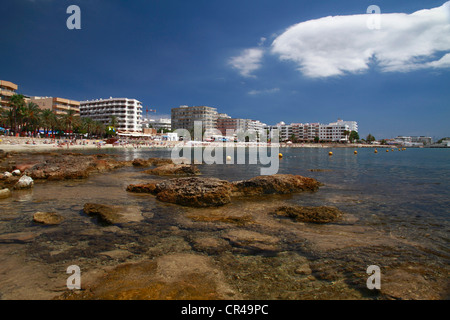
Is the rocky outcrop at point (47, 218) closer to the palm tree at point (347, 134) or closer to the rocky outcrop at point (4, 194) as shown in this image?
the rocky outcrop at point (4, 194)

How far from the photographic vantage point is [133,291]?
3.49 meters

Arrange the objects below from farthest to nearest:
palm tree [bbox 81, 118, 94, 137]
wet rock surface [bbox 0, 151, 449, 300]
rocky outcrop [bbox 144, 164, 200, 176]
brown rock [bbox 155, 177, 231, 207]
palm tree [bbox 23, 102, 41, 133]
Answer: palm tree [bbox 81, 118, 94, 137]
palm tree [bbox 23, 102, 41, 133]
rocky outcrop [bbox 144, 164, 200, 176]
brown rock [bbox 155, 177, 231, 207]
wet rock surface [bbox 0, 151, 449, 300]

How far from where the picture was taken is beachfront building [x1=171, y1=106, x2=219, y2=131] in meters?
157

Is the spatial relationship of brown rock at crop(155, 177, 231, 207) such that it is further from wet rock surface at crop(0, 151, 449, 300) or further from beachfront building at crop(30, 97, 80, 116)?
beachfront building at crop(30, 97, 80, 116)

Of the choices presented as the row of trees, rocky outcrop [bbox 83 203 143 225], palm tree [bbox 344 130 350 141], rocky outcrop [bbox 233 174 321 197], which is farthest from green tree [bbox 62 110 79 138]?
palm tree [bbox 344 130 350 141]

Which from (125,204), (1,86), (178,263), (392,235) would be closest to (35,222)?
(125,204)

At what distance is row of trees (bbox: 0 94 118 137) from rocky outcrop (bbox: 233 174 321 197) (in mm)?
74897

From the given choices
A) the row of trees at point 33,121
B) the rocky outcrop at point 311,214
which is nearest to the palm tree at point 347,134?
the row of trees at point 33,121

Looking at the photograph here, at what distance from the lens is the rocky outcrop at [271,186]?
37.0 feet

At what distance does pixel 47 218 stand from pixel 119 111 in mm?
126188

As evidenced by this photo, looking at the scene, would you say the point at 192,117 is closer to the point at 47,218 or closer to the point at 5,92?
the point at 5,92

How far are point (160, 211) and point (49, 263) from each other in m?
3.95

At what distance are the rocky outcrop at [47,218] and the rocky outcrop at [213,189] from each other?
11.7 ft

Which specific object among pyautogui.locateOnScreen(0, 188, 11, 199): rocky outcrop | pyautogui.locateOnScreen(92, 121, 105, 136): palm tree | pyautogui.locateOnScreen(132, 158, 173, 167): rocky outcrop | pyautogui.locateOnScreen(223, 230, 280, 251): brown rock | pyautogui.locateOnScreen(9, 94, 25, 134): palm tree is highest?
pyautogui.locateOnScreen(9, 94, 25, 134): palm tree
